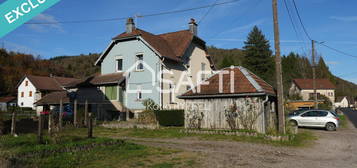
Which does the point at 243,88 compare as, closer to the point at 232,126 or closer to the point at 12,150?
the point at 232,126

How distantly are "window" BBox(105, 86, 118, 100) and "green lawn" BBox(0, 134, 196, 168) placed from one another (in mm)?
15405

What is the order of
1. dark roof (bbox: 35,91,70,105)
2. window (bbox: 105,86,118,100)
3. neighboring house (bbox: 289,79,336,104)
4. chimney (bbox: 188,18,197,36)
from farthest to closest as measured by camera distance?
1. neighboring house (bbox: 289,79,336,104)
2. chimney (bbox: 188,18,197,36)
3. dark roof (bbox: 35,91,70,105)
4. window (bbox: 105,86,118,100)

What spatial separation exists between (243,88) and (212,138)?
3912 mm

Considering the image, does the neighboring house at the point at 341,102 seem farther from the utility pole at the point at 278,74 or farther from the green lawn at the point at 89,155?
the green lawn at the point at 89,155

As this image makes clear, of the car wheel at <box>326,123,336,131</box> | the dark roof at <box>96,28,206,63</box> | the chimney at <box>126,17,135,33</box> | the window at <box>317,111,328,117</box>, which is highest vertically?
the chimney at <box>126,17,135,33</box>

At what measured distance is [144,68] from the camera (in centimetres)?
2622

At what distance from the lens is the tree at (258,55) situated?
5688 cm

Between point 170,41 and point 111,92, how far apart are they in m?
8.94

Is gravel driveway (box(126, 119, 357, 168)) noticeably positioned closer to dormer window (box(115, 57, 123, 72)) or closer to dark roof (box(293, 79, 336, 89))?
dormer window (box(115, 57, 123, 72))

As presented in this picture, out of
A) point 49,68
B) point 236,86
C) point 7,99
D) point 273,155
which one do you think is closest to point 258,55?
point 236,86

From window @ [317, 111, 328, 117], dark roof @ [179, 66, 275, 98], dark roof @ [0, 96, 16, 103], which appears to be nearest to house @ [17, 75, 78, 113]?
dark roof @ [0, 96, 16, 103]

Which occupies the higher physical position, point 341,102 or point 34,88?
point 34,88

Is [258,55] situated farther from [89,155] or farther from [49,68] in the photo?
[49,68]

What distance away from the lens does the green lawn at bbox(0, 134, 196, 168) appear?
7707 mm
